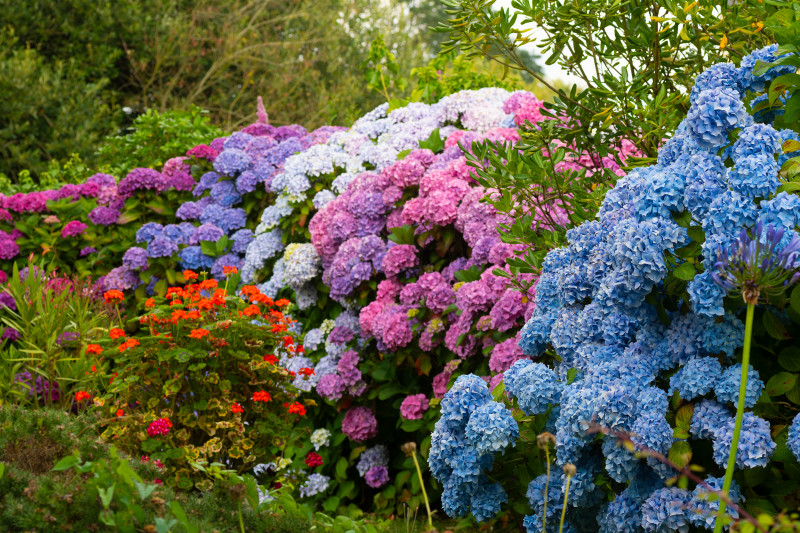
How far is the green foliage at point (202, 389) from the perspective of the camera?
340 cm

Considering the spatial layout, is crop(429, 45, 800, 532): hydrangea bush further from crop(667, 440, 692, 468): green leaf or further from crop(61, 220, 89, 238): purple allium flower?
crop(61, 220, 89, 238): purple allium flower

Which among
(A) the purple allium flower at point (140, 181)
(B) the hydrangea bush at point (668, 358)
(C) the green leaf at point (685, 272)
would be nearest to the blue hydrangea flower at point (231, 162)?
(A) the purple allium flower at point (140, 181)

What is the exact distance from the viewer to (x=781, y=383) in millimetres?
2107

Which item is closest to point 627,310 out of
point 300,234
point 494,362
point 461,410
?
point 461,410

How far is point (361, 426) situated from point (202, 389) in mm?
1134

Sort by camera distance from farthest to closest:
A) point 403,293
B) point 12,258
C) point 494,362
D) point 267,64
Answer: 1. point 267,64
2. point 12,258
3. point 403,293
4. point 494,362

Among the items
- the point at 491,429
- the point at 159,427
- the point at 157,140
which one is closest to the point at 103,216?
the point at 157,140

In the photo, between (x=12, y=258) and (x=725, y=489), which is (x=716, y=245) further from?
(x=12, y=258)

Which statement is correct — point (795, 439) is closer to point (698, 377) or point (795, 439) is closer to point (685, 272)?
point (698, 377)

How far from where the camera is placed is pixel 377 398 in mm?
4555

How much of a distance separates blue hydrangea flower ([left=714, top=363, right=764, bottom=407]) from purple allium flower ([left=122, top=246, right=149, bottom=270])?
464 centimetres

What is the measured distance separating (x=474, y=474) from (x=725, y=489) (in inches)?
42.9

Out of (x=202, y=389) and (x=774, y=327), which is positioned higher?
(x=774, y=327)

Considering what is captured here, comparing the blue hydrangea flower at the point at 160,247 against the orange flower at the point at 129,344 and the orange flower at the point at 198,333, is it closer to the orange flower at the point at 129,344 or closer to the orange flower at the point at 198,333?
the orange flower at the point at 129,344
